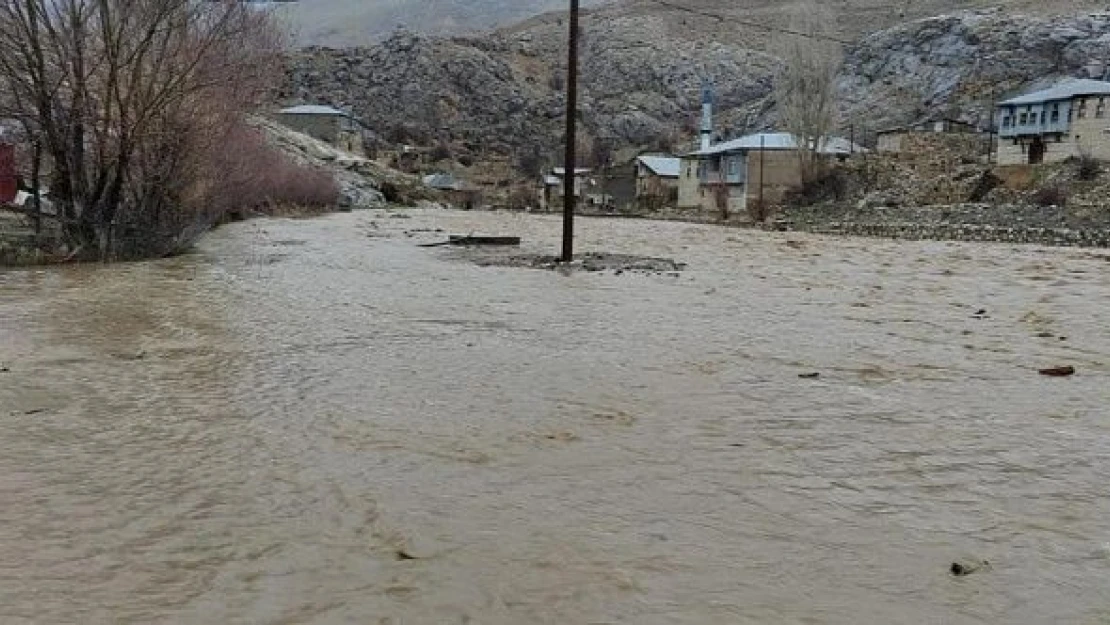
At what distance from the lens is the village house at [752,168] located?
208 feet

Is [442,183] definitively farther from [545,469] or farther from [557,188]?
[545,469]

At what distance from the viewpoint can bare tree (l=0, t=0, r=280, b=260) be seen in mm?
16188

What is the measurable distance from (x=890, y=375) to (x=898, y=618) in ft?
14.7

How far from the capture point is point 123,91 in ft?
55.7

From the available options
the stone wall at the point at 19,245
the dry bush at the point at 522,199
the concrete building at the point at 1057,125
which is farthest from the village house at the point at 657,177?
the stone wall at the point at 19,245

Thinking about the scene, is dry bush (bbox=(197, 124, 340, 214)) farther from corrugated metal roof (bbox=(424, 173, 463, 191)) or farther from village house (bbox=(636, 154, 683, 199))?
village house (bbox=(636, 154, 683, 199))

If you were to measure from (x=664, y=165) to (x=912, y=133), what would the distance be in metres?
21.1

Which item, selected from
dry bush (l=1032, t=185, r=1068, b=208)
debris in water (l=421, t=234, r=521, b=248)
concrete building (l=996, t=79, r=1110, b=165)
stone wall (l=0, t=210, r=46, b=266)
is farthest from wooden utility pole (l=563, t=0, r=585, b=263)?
concrete building (l=996, t=79, r=1110, b=165)

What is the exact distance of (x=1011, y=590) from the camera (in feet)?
10.8

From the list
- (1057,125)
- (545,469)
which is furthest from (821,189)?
(545,469)

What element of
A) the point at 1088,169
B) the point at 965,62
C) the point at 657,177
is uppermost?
the point at 965,62

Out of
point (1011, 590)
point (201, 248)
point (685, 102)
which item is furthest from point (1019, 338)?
point (685, 102)

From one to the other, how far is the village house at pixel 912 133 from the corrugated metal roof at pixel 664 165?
53.2 ft

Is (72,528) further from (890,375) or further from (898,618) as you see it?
(890,375)
